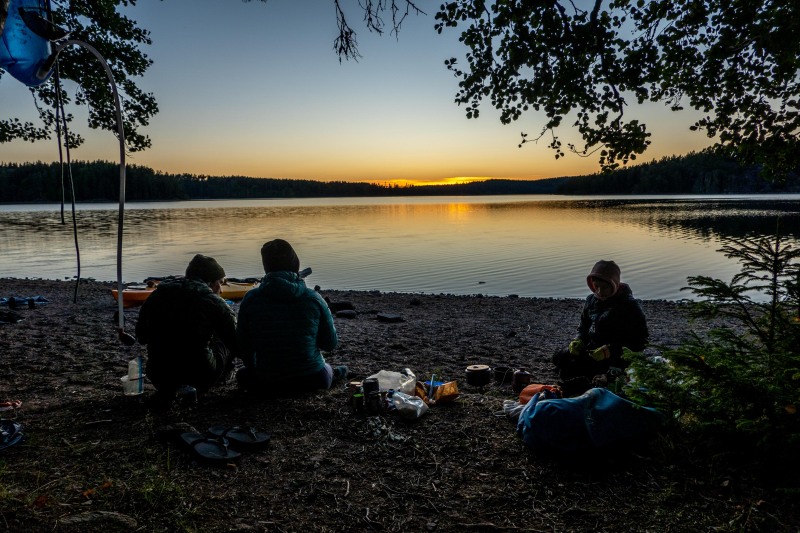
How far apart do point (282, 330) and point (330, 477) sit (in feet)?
5.86

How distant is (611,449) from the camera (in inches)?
143

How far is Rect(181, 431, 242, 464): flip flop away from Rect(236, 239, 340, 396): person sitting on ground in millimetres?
1165

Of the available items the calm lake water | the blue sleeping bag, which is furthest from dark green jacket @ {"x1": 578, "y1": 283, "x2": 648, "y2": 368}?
the calm lake water

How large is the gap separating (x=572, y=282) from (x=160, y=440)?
786 inches

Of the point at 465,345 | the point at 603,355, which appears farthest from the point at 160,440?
the point at 465,345

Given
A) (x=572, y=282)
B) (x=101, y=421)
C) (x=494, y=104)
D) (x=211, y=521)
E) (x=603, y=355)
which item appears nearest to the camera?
(x=211, y=521)

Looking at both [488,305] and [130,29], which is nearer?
[130,29]

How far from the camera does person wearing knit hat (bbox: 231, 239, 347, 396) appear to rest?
4855 mm

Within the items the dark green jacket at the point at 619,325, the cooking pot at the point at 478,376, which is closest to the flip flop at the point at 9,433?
the cooking pot at the point at 478,376

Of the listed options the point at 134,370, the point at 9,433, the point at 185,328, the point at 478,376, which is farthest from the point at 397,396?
the point at 9,433

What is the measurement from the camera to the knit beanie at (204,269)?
16.5 feet

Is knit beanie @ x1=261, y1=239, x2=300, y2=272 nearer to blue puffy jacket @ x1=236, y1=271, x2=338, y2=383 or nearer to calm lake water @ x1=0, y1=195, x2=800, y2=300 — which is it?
blue puffy jacket @ x1=236, y1=271, x2=338, y2=383

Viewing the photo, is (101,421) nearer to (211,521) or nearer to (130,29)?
(211,521)

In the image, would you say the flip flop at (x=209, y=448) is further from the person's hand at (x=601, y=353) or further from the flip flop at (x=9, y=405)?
the person's hand at (x=601, y=353)
